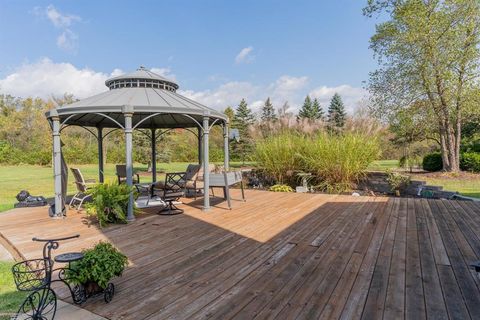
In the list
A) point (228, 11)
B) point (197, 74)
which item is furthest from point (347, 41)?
point (197, 74)

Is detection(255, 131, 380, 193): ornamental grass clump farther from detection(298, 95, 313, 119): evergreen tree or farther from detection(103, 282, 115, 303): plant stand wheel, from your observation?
detection(298, 95, 313, 119): evergreen tree

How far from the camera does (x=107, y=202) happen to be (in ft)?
14.8

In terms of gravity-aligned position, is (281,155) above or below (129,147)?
below

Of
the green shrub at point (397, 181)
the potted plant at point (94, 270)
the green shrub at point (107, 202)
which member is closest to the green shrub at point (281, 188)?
the green shrub at point (397, 181)

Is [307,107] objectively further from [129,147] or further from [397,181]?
[129,147]

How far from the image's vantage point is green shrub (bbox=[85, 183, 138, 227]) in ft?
14.5

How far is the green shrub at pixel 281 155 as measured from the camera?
820cm

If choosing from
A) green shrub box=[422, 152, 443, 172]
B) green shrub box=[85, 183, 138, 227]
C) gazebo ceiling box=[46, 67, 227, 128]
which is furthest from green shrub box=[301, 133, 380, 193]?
green shrub box=[422, 152, 443, 172]

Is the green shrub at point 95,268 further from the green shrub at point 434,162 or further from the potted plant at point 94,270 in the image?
the green shrub at point 434,162

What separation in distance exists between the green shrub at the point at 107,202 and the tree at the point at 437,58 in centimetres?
1098

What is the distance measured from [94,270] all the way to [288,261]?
183 centimetres

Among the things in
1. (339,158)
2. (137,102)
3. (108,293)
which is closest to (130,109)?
(137,102)

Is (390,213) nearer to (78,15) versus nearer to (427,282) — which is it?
(427,282)

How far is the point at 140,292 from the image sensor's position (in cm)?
238
